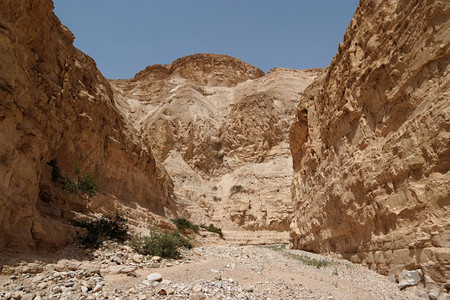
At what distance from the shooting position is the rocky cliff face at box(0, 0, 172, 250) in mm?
6250

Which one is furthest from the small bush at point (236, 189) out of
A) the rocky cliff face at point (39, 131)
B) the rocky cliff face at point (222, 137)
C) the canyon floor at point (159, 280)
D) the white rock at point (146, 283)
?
the white rock at point (146, 283)

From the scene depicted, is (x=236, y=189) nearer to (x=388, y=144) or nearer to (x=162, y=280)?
(x=388, y=144)

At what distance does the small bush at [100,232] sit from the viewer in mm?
8742

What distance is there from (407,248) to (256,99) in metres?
39.5

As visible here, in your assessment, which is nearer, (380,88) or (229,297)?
(229,297)

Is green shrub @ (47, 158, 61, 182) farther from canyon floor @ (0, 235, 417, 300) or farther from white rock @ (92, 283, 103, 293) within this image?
white rock @ (92, 283, 103, 293)

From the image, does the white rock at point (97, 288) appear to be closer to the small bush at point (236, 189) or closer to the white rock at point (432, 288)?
the white rock at point (432, 288)

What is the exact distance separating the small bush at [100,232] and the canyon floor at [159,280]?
15.0 inches

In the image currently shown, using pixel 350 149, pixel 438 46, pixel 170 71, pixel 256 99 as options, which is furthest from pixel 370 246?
pixel 170 71

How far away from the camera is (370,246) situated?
28.5ft

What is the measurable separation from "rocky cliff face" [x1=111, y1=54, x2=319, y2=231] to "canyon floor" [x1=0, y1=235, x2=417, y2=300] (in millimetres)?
21645

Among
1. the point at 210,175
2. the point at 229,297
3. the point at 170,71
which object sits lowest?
the point at 229,297

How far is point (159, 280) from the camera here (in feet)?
21.6

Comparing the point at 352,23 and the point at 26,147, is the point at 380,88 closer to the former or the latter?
the point at 352,23
